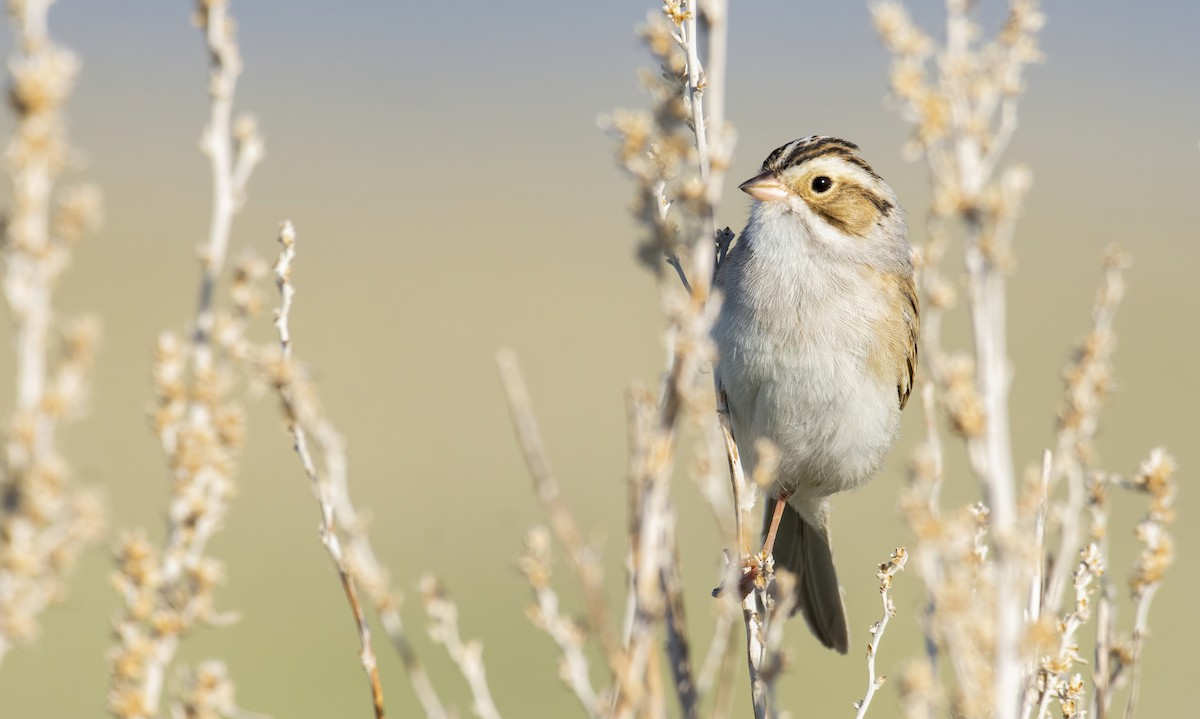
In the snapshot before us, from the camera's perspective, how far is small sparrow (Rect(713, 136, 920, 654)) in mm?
3945

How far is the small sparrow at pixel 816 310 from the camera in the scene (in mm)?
3945

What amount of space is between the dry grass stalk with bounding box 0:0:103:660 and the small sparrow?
2.65 m

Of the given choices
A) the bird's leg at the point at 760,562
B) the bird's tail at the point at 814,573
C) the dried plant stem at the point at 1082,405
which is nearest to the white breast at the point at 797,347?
the bird's leg at the point at 760,562

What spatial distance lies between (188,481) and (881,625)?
5.21 feet

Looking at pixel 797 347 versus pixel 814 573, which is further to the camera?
pixel 814 573

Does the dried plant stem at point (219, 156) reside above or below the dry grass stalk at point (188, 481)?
above

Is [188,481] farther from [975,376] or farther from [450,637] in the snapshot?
[975,376]

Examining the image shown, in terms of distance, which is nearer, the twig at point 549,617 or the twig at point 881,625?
the twig at point 549,617

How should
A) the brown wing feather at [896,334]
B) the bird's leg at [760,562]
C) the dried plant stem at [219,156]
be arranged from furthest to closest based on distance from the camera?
the brown wing feather at [896,334] < the bird's leg at [760,562] < the dried plant stem at [219,156]

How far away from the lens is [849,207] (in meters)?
4.09

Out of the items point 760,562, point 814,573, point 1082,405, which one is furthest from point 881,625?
point 814,573

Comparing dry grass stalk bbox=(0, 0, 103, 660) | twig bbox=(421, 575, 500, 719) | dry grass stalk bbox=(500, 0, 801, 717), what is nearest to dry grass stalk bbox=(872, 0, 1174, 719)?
dry grass stalk bbox=(500, 0, 801, 717)

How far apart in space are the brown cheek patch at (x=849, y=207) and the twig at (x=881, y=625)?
1443 mm

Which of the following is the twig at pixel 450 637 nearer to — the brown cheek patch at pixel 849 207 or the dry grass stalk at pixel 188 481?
the dry grass stalk at pixel 188 481
